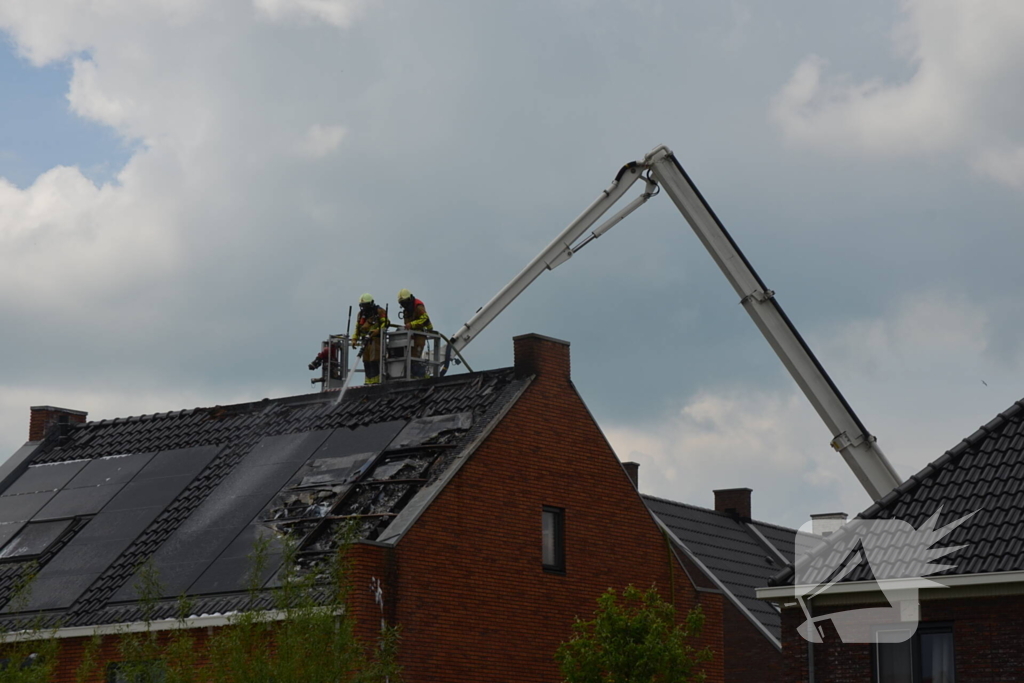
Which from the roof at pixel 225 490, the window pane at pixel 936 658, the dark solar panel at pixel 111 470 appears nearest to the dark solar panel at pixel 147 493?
the roof at pixel 225 490

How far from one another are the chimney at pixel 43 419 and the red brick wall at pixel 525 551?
10.8m

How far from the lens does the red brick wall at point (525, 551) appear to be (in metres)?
21.7

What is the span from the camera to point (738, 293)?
26953 mm

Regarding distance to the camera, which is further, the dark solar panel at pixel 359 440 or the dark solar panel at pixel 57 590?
the dark solar panel at pixel 359 440

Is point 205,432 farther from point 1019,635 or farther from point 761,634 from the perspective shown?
point 1019,635

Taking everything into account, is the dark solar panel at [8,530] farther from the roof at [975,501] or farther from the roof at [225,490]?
the roof at [975,501]

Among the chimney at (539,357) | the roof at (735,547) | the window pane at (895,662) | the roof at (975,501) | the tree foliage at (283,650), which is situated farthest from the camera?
the roof at (735,547)

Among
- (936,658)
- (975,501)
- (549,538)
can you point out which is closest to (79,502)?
(549,538)

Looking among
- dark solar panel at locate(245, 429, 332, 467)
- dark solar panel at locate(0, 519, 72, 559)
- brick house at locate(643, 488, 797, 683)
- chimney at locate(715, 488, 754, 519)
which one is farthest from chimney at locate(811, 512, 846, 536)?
dark solar panel at locate(0, 519, 72, 559)

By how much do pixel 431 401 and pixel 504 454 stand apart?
6.99ft

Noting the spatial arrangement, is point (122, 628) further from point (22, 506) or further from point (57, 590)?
point (22, 506)

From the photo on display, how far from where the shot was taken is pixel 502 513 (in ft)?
76.4

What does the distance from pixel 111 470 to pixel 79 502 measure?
3.30ft

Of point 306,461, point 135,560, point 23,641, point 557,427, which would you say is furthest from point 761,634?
point 23,641
